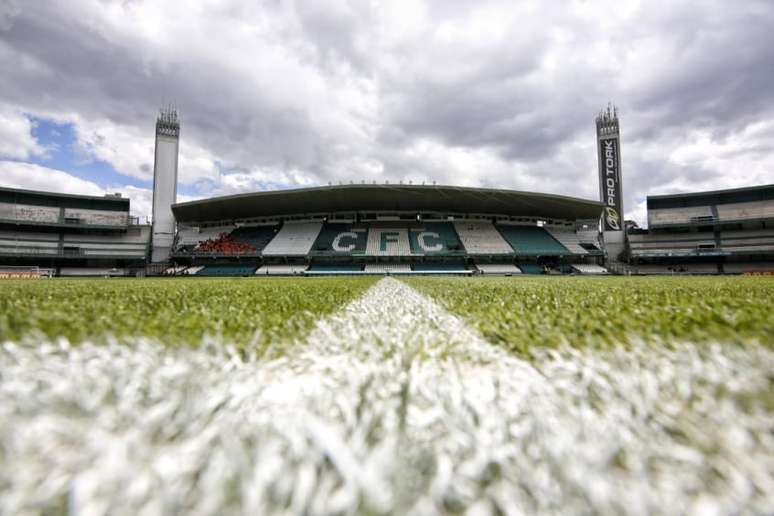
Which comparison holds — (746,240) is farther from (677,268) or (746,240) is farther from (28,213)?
(28,213)

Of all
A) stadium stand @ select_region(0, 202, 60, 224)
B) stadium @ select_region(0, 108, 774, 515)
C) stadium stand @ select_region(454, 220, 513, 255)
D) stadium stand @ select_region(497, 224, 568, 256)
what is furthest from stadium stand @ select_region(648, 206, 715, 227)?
stadium stand @ select_region(0, 202, 60, 224)

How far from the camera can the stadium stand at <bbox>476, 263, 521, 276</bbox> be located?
28.7 metres

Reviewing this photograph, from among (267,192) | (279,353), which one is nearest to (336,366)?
(279,353)

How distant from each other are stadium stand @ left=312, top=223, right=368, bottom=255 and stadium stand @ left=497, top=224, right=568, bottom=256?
13.3m

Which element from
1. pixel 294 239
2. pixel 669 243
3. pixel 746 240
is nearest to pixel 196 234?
pixel 294 239

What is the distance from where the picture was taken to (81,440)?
0.36 metres

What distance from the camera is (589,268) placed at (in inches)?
1216

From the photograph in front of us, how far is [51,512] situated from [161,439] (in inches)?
4.0

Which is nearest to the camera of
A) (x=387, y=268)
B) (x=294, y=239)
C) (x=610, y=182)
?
(x=387, y=268)

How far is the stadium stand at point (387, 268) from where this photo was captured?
28562mm

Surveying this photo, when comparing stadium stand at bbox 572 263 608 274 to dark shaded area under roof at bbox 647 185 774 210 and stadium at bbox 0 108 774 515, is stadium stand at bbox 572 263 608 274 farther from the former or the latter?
stadium at bbox 0 108 774 515

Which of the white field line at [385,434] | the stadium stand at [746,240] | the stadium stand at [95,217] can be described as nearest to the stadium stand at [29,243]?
the stadium stand at [95,217]

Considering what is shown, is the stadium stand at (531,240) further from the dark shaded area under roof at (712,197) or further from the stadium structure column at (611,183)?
the dark shaded area under roof at (712,197)

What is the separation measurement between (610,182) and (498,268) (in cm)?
1571
